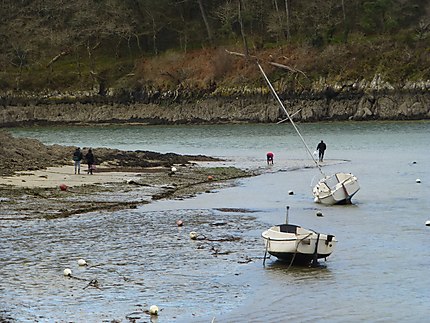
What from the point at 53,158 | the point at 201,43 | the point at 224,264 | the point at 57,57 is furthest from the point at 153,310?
the point at 57,57

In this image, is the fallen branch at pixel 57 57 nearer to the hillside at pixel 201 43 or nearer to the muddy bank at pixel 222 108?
the hillside at pixel 201 43

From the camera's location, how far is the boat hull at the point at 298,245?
23562mm

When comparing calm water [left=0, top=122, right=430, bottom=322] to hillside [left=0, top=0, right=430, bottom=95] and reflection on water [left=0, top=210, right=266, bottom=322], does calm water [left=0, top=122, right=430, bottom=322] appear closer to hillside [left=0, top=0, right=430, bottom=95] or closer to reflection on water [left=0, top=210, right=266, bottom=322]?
reflection on water [left=0, top=210, right=266, bottom=322]

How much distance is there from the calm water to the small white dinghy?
0.36 meters

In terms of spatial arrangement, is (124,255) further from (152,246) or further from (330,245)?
(330,245)

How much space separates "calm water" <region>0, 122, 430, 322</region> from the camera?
1977 centimetres

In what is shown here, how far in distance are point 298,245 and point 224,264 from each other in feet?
6.54

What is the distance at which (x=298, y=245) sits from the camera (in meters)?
23.5

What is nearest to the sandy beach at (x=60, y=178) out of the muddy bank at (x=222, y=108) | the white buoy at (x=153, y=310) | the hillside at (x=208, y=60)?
the white buoy at (x=153, y=310)

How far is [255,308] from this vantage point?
20.0 metres

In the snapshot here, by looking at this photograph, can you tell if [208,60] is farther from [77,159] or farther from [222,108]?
[77,159]

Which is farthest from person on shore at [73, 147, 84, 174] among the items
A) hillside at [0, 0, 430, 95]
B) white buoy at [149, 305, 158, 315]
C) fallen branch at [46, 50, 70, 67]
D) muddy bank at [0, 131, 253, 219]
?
fallen branch at [46, 50, 70, 67]

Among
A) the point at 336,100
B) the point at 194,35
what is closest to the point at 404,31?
the point at 336,100

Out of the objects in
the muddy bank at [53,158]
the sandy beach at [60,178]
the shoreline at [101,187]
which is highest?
the muddy bank at [53,158]
